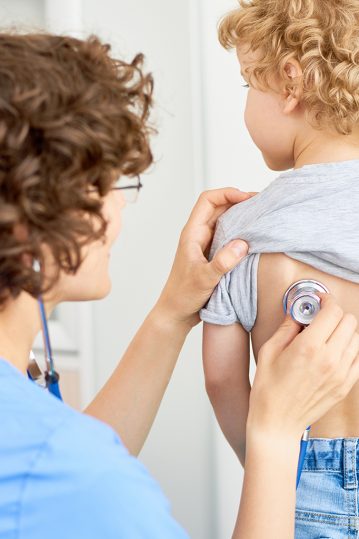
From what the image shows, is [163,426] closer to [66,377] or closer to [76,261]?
[66,377]

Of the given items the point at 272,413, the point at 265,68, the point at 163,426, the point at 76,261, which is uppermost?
the point at 265,68

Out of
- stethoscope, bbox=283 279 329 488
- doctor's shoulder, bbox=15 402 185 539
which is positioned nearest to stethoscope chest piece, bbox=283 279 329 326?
stethoscope, bbox=283 279 329 488

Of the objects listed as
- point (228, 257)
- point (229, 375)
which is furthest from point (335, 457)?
point (228, 257)

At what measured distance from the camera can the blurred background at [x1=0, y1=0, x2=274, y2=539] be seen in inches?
71.1

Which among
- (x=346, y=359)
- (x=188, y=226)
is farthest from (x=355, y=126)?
(x=346, y=359)

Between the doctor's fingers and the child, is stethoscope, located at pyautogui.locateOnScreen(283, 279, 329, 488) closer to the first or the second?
the child

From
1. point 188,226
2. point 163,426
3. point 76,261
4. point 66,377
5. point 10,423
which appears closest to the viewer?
point 10,423

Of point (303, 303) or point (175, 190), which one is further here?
point (175, 190)

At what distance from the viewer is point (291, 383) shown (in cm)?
97

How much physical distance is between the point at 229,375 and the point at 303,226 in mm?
296

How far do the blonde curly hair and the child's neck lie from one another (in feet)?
0.05

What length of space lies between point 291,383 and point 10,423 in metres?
0.40

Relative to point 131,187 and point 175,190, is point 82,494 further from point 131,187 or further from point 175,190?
point 175,190

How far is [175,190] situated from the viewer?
6.21 ft
